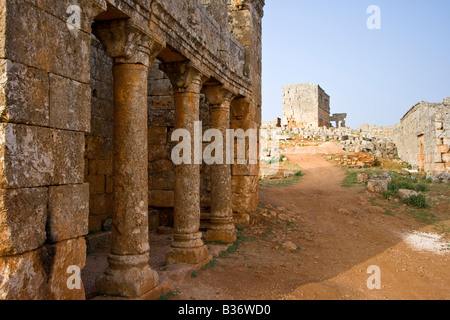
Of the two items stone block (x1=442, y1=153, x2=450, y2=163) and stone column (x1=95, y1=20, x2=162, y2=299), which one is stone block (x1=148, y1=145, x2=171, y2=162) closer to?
stone column (x1=95, y1=20, x2=162, y2=299)

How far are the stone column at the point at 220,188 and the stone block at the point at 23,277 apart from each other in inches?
208

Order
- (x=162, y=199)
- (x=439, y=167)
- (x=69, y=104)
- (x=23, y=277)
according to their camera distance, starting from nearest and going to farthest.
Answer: (x=23, y=277) < (x=69, y=104) < (x=162, y=199) < (x=439, y=167)

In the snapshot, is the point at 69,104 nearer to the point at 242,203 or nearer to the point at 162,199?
the point at 162,199

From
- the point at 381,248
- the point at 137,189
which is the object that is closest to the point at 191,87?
the point at 137,189

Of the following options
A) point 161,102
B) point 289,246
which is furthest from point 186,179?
point 161,102

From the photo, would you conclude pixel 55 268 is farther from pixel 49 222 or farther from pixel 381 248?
pixel 381 248

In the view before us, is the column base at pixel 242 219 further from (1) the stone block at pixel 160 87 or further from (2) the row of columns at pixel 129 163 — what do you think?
(2) the row of columns at pixel 129 163

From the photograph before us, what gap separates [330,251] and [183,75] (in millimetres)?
4847

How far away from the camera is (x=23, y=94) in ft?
10.4

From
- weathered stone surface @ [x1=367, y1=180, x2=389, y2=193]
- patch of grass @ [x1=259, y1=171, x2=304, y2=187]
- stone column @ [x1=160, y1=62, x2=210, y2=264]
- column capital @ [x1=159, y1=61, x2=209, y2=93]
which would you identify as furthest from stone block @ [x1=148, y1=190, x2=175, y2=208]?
weathered stone surface @ [x1=367, y1=180, x2=389, y2=193]

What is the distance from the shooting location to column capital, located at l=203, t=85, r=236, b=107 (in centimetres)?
825

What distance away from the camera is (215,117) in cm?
844

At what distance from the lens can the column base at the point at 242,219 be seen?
32.1 ft
